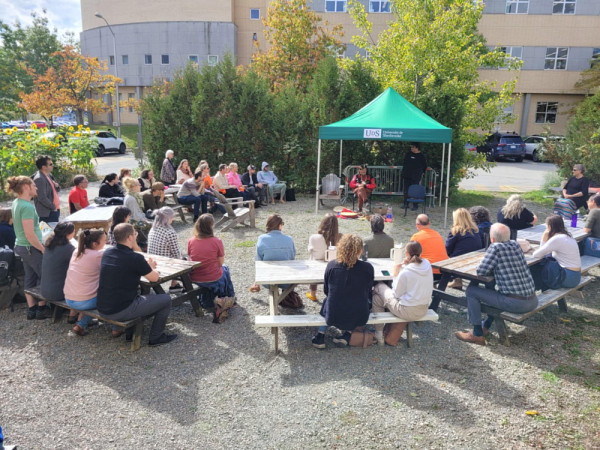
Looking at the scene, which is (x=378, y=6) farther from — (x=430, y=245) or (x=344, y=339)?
(x=344, y=339)

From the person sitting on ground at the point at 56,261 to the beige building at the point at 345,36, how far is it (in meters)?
29.3

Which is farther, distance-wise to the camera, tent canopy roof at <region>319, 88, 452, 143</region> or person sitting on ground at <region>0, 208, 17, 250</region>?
tent canopy roof at <region>319, 88, 452, 143</region>

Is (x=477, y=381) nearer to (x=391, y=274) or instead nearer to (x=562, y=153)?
(x=391, y=274)

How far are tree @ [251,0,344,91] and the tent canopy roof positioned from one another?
12.7 m

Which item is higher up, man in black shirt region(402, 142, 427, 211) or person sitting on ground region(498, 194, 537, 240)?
man in black shirt region(402, 142, 427, 211)

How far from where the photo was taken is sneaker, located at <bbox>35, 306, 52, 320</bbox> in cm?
590

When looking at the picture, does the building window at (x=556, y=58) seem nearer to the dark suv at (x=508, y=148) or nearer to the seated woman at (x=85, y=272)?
the dark suv at (x=508, y=148)

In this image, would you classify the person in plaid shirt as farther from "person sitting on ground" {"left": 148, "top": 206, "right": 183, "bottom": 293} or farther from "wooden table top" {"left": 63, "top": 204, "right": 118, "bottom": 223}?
"wooden table top" {"left": 63, "top": 204, "right": 118, "bottom": 223}

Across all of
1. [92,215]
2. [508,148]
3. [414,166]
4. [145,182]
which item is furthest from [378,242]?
[508,148]

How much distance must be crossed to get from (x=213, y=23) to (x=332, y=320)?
136 ft

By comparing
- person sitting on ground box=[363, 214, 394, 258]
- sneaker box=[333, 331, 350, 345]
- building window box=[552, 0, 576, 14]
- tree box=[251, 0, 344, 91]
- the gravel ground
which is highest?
building window box=[552, 0, 576, 14]

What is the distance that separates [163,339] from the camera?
17.5 ft

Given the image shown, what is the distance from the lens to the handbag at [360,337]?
5.24m

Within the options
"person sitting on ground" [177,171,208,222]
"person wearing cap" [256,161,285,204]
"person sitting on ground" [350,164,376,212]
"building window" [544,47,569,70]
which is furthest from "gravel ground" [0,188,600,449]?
"building window" [544,47,569,70]
